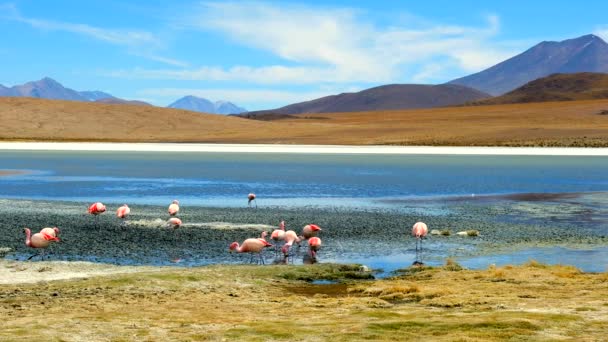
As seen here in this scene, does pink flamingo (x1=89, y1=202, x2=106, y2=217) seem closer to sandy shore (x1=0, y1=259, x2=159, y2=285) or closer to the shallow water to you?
the shallow water

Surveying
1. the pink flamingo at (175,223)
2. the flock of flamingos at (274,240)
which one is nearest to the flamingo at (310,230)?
the flock of flamingos at (274,240)

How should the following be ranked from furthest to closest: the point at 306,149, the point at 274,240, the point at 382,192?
the point at 306,149
the point at 382,192
the point at 274,240

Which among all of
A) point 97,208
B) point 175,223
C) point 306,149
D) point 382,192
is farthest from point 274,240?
point 306,149

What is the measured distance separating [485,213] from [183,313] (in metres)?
16.6

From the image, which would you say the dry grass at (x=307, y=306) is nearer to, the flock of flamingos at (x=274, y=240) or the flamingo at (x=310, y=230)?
the flock of flamingos at (x=274, y=240)

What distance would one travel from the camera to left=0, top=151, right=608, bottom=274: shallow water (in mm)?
17297

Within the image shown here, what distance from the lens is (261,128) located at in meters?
119

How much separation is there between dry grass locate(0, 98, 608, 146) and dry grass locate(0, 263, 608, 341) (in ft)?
227

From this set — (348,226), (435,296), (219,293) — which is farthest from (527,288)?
(348,226)

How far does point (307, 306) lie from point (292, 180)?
29.2 meters

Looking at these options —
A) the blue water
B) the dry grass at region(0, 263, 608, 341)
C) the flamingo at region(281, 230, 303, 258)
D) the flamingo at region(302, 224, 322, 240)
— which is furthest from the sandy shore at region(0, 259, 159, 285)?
the blue water

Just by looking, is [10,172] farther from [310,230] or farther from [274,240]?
[310,230]

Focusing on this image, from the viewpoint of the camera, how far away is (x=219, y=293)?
41.6 ft

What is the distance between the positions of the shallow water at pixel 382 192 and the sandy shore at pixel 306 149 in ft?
37.8
